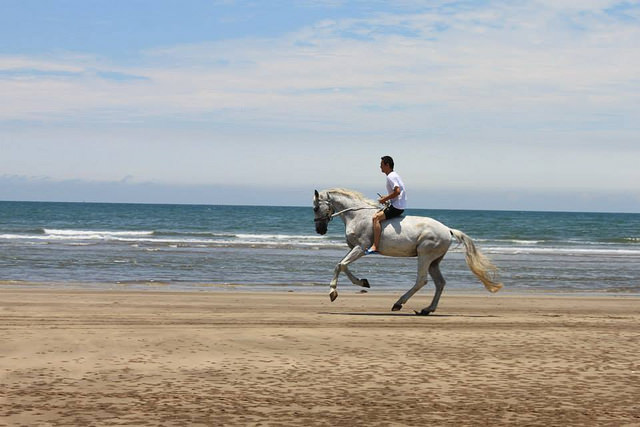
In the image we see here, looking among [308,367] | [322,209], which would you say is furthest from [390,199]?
[308,367]

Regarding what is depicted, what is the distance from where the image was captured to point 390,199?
13.3 metres

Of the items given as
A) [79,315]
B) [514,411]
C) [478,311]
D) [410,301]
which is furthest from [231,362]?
[410,301]

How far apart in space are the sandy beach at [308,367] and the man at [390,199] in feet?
4.30

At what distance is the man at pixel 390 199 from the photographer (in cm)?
1324

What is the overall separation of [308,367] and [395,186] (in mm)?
5531

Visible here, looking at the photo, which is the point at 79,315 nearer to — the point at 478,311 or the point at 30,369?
the point at 30,369

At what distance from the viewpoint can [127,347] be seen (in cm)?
906

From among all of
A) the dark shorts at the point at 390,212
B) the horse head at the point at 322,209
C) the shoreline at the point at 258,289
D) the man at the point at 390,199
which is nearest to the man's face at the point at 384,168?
the man at the point at 390,199

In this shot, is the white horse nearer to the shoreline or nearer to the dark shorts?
the dark shorts

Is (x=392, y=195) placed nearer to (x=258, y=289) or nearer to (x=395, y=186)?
(x=395, y=186)

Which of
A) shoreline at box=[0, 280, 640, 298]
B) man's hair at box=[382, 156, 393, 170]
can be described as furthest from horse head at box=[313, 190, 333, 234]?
shoreline at box=[0, 280, 640, 298]

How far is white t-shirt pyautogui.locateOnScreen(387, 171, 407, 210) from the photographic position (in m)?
13.2

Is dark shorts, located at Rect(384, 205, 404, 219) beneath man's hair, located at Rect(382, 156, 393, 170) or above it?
beneath

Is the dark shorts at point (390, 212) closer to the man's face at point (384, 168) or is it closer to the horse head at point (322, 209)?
the man's face at point (384, 168)
